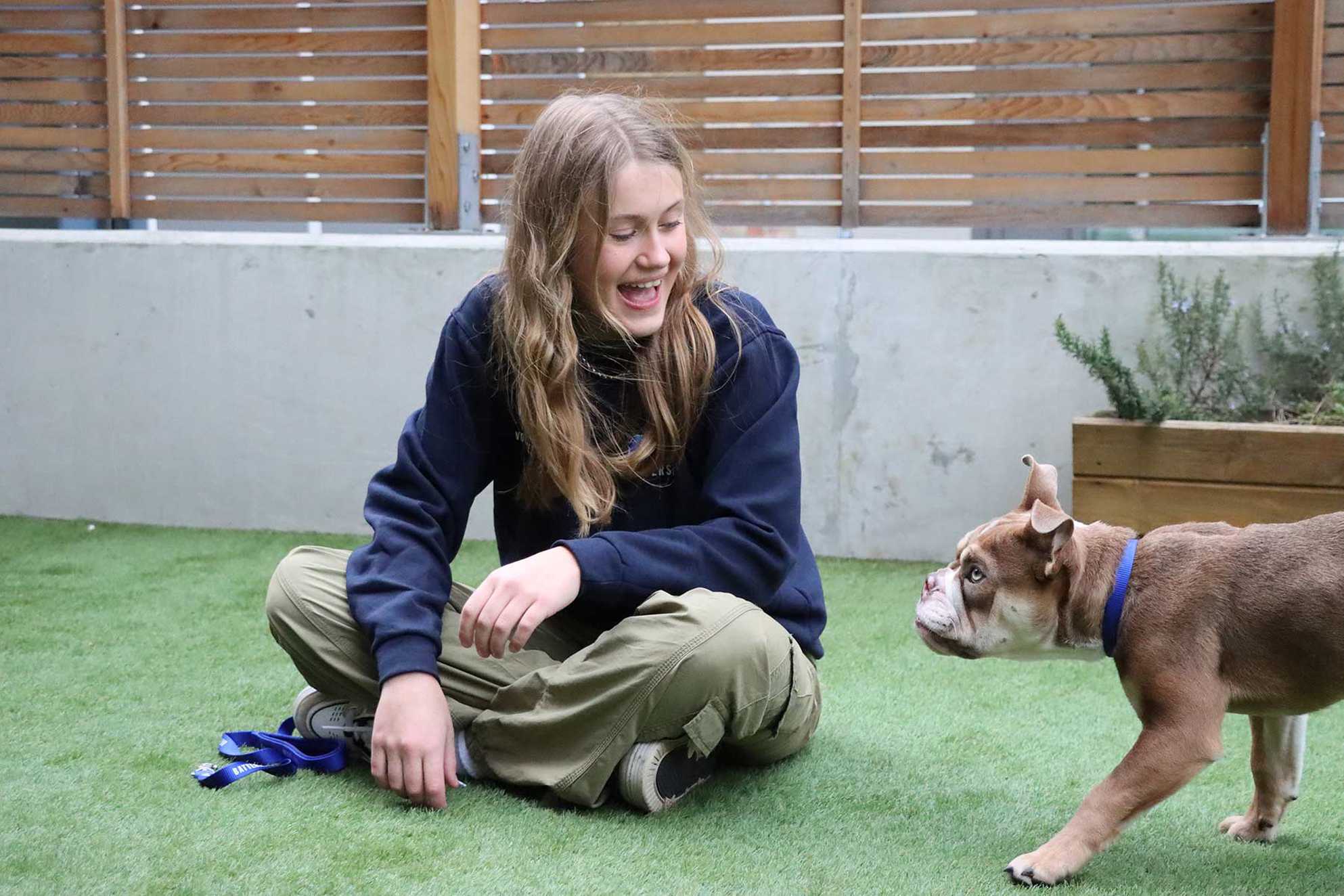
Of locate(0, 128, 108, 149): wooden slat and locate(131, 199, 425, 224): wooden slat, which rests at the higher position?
locate(0, 128, 108, 149): wooden slat

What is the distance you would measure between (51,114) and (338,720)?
12.8ft

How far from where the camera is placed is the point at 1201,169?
14.7ft

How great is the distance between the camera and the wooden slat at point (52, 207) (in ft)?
17.5

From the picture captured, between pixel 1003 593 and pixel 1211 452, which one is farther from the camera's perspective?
pixel 1211 452

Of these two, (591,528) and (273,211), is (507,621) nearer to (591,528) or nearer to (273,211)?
(591,528)

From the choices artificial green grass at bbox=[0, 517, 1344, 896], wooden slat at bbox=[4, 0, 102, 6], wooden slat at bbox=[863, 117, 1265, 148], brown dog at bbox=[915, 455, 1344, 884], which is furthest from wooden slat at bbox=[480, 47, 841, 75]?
brown dog at bbox=[915, 455, 1344, 884]

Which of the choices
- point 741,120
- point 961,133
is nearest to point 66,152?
point 741,120

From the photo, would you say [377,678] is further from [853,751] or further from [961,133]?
[961,133]

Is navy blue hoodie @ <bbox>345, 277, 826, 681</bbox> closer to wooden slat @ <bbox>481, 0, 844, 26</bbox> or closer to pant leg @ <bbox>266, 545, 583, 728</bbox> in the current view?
pant leg @ <bbox>266, 545, 583, 728</bbox>

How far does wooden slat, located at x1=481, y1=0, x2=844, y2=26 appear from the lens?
4781mm

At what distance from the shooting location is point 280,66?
521 cm

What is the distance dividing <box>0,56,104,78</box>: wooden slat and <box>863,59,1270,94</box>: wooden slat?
119 inches

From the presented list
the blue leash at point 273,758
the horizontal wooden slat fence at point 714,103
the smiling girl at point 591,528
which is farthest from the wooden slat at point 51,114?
the blue leash at point 273,758

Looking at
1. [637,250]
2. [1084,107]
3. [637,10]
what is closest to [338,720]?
[637,250]
